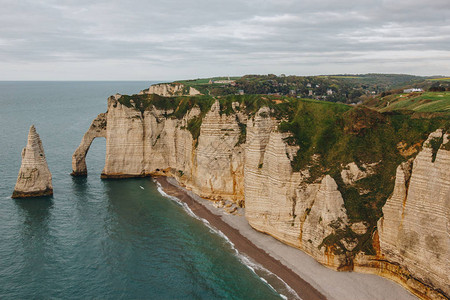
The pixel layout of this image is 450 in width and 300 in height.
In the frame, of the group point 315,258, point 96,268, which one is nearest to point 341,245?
point 315,258

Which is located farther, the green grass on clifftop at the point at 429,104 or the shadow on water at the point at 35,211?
the shadow on water at the point at 35,211

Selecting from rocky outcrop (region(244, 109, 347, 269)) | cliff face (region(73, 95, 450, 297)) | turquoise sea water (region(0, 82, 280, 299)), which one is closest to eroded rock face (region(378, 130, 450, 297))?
cliff face (region(73, 95, 450, 297))

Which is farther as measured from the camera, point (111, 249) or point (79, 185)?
point (79, 185)

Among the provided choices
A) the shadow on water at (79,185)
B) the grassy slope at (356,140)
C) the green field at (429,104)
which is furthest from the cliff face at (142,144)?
the green field at (429,104)

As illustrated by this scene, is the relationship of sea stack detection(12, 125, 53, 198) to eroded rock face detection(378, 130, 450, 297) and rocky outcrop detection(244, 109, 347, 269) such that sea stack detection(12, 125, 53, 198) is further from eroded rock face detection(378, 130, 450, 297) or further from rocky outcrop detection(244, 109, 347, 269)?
eroded rock face detection(378, 130, 450, 297)

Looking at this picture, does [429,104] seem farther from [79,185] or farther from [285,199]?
[79,185]

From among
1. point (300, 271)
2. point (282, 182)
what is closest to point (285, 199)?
point (282, 182)

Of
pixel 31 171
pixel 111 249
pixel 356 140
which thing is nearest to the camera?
pixel 356 140

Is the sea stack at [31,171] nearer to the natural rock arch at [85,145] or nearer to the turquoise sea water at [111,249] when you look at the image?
the turquoise sea water at [111,249]
